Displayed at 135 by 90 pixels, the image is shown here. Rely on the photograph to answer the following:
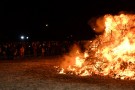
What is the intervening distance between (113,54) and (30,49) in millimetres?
18324

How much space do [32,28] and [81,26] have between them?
1340 centimetres

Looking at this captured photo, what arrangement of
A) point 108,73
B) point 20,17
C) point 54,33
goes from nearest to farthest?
point 108,73 < point 20,17 < point 54,33

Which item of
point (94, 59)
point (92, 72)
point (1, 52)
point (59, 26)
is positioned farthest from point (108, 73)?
point (59, 26)

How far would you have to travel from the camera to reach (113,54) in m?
22.8

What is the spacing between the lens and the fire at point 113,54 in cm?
2078

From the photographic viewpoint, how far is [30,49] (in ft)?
128

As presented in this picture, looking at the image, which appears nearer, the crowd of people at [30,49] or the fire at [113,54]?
the fire at [113,54]

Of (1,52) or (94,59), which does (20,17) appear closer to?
(1,52)

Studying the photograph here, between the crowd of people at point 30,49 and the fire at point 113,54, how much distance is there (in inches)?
510

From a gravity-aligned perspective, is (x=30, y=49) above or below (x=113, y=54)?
above

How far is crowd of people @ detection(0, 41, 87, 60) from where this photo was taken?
35281 mm

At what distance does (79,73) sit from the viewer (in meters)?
21.1

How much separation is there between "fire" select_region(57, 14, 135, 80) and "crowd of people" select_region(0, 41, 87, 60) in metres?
12.9

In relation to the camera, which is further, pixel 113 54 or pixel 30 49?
pixel 30 49
